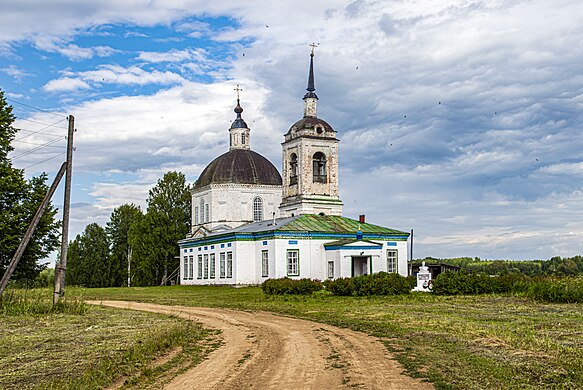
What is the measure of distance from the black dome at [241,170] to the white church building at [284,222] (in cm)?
9

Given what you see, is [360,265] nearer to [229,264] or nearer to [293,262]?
[293,262]

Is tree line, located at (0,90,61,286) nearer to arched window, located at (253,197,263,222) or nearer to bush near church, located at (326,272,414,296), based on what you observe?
bush near church, located at (326,272,414,296)

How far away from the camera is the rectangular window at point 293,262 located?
5100cm

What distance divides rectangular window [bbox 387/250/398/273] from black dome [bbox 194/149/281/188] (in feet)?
50.5

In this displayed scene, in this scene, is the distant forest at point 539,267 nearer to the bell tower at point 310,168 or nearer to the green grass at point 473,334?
the bell tower at point 310,168

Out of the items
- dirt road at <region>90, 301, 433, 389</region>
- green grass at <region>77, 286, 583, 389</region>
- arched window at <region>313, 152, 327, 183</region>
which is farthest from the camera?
arched window at <region>313, 152, 327, 183</region>

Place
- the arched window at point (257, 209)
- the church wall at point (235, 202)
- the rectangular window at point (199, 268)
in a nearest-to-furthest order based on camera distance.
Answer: the rectangular window at point (199, 268), the church wall at point (235, 202), the arched window at point (257, 209)

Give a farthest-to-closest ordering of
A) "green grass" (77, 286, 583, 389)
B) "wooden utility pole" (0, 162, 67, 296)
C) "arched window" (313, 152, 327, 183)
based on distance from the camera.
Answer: "arched window" (313, 152, 327, 183) < "wooden utility pole" (0, 162, 67, 296) < "green grass" (77, 286, 583, 389)

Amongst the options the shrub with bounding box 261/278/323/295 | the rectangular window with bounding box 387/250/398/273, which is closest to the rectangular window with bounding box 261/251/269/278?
the rectangular window with bounding box 387/250/398/273

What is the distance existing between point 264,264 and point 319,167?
1146cm

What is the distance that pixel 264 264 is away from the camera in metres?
52.2

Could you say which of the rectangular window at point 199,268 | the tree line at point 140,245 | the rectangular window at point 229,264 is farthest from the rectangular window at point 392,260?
the tree line at point 140,245

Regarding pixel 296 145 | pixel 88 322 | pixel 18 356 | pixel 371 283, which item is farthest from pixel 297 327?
pixel 296 145

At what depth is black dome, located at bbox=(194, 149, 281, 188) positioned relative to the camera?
64.9m
